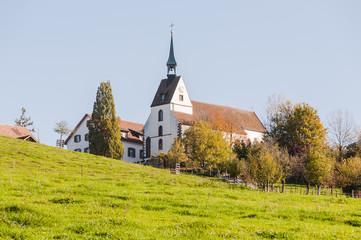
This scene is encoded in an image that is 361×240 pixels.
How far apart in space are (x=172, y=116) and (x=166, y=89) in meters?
7.39

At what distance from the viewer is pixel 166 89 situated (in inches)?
3841

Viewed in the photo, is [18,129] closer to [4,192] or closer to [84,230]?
[4,192]

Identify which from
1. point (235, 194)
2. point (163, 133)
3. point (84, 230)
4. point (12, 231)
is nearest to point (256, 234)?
point (84, 230)

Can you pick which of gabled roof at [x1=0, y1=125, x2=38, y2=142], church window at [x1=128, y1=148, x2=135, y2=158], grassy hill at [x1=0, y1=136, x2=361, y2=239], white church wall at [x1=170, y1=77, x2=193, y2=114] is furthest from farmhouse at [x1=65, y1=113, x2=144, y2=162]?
grassy hill at [x1=0, y1=136, x2=361, y2=239]

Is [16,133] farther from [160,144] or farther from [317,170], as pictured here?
[317,170]

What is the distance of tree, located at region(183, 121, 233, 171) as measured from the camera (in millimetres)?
73812

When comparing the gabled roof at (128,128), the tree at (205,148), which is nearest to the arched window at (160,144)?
the gabled roof at (128,128)

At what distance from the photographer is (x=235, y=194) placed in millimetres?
28531

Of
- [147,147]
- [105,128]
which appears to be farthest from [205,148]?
[147,147]

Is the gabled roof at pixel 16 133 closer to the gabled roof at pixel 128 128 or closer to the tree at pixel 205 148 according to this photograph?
the gabled roof at pixel 128 128

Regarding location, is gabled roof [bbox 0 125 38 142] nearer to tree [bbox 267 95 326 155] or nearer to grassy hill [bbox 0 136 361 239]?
tree [bbox 267 95 326 155]

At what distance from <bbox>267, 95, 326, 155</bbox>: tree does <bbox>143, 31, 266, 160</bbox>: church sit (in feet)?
27.5

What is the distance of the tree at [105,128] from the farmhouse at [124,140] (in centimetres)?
1766

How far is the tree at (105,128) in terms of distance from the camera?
77000 mm
